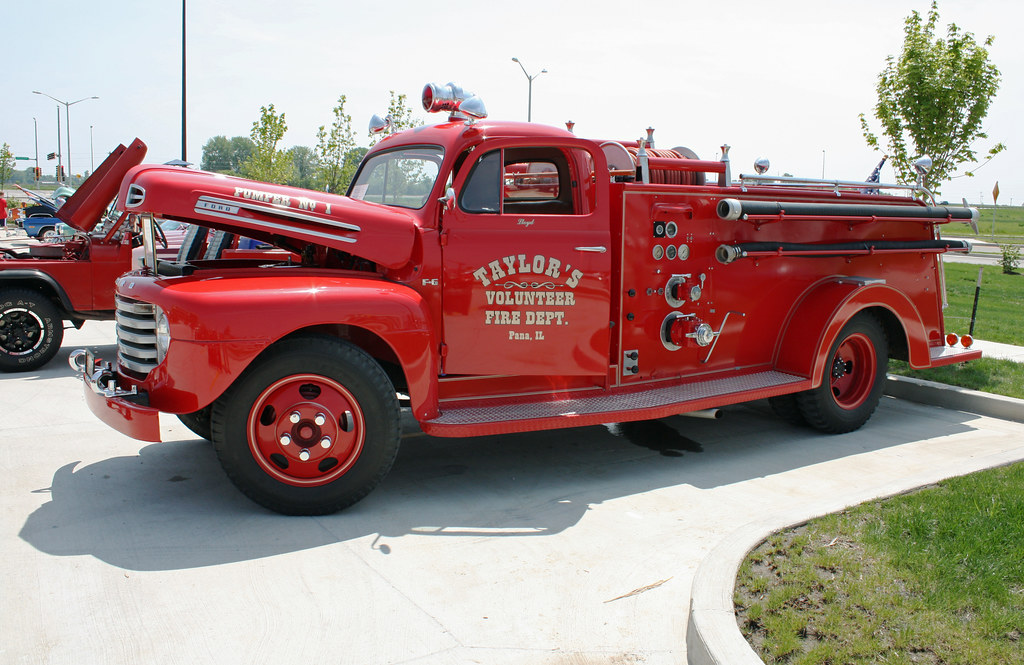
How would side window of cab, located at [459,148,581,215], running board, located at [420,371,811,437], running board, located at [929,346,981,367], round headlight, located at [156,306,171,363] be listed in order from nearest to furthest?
1. round headlight, located at [156,306,171,363]
2. running board, located at [420,371,811,437]
3. side window of cab, located at [459,148,581,215]
4. running board, located at [929,346,981,367]

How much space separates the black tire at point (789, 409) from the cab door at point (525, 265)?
7.20ft

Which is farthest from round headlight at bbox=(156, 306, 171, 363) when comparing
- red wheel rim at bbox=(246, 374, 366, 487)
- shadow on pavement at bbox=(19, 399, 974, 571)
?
shadow on pavement at bbox=(19, 399, 974, 571)

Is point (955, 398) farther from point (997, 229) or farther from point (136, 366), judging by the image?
point (997, 229)

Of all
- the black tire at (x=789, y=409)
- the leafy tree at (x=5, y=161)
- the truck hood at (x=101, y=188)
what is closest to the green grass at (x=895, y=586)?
the black tire at (x=789, y=409)

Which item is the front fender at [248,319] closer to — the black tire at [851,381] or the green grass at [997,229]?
the black tire at [851,381]

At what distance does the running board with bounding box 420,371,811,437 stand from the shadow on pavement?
456 millimetres

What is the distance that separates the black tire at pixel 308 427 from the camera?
4340mm

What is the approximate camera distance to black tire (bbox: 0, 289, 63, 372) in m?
8.38

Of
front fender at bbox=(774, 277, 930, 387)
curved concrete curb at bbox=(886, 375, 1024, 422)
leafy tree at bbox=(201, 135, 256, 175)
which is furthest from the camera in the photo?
leafy tree at bbox=(201, 135, 256, 175)

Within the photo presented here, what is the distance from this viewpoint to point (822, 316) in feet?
20.5

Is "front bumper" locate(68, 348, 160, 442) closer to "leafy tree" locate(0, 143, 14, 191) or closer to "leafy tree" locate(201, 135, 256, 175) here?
"leafy tree" locate(0, 143, 14, 191)

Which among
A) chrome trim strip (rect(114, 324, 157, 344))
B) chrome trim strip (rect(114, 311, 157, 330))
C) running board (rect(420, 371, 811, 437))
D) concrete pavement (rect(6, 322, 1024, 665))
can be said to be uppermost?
chrome trim strip (rect(114, 311, 157, 330))

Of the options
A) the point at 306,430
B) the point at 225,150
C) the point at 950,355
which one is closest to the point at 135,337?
the point at 306,430

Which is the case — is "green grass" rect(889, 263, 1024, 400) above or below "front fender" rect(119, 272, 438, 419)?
below
